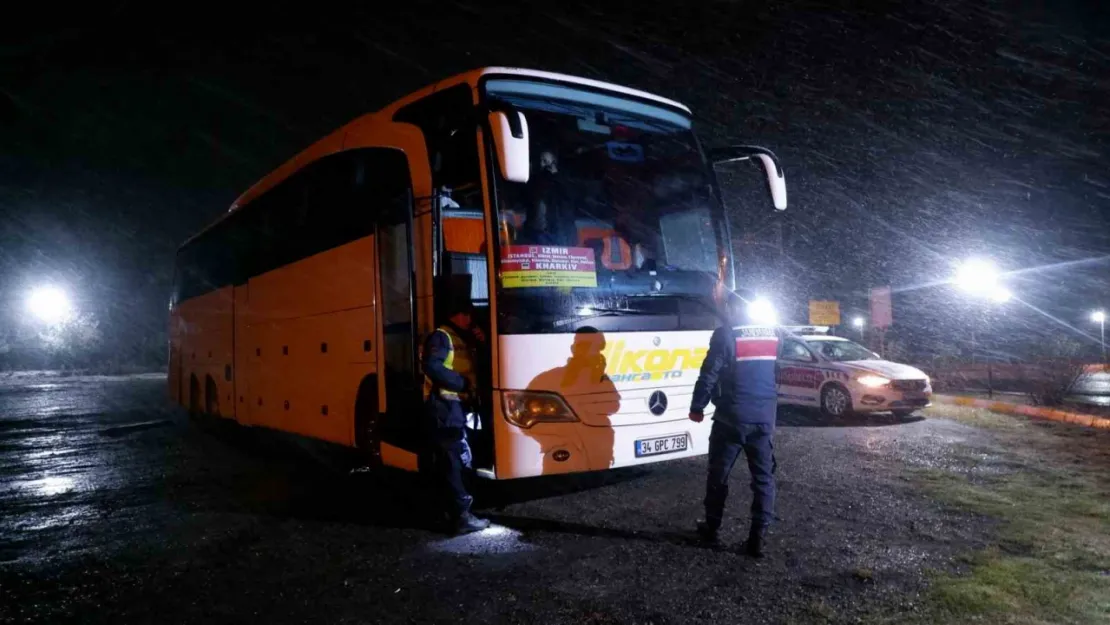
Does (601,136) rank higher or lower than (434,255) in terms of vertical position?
higher

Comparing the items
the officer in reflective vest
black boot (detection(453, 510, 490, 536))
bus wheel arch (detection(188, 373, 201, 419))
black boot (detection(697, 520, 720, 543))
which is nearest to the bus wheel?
bus wheel arch (detection(188, 373, 201, 419))

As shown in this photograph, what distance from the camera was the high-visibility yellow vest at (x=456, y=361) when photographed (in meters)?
5.84

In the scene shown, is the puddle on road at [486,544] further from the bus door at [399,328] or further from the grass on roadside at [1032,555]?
the grass on roadside at [1032,555]

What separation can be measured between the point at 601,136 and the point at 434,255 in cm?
193

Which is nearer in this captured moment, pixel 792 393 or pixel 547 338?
pixel 547 338

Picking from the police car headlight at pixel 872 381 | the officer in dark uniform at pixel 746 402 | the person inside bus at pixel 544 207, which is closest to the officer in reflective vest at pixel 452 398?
the person inside bus at pixel 544 207

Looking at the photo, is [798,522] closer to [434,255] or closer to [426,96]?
[434,255]

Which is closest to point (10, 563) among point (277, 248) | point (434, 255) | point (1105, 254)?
point (434, 255)

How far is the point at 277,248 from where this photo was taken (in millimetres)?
9547

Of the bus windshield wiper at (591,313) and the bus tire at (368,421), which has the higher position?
the bus windshield wiper at (591,313)

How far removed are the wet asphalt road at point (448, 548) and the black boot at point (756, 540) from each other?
106 millimetres

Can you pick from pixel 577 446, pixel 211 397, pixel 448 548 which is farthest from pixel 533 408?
pixel 211 397

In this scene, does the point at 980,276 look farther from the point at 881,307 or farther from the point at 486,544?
the point at 486,544

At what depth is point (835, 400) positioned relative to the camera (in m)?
12.8
